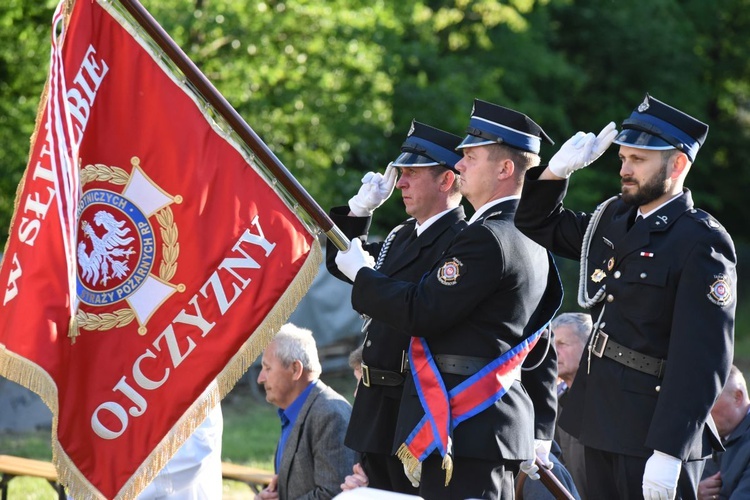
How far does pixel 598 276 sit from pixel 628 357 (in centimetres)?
32

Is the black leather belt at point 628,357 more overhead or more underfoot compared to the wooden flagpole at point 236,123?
more underfoot

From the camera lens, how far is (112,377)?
14.7 feet

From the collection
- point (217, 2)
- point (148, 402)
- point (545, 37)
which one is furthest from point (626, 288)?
point (545, 37)

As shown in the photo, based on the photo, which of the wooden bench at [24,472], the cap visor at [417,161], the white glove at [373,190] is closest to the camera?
the cap visor at [417,161]

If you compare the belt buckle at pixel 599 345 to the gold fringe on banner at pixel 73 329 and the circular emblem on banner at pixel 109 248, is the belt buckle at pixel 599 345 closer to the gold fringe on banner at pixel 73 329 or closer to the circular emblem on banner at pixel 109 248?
the circular emblem on banner at pixel 109 248

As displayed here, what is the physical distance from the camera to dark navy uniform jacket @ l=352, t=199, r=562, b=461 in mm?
4160

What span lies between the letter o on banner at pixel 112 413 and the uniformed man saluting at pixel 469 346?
0.98 meters

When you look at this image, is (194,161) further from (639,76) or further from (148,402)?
(639,76)

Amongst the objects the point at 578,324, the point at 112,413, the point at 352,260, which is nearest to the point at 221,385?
the point at 112,413

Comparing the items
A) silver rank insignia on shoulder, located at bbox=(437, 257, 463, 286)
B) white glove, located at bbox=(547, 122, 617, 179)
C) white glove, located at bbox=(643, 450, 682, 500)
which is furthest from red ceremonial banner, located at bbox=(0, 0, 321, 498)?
white glove, located at bbox=(643, 450, 682, 500)

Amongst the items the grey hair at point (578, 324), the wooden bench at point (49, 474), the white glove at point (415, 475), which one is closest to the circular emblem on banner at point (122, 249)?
the white glove at point (415, 475)

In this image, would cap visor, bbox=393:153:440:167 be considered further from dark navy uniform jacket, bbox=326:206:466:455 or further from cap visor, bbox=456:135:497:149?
cap visor, bbox=456:135:497:149

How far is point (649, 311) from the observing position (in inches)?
156

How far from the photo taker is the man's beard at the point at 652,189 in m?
4.01
